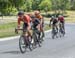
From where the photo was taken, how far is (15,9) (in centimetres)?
6356

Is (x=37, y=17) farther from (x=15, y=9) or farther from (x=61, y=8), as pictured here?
(x=61, y=8)

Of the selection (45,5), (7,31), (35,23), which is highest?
(35,23)

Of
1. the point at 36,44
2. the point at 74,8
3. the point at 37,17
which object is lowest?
the point at 74,8

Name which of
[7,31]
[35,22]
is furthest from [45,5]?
[35,22]

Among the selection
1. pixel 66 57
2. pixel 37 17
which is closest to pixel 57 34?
pixel 37 17

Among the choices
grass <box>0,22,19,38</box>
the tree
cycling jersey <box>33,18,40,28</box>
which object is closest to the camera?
cycling jersey <box>33,18,40,28</box>

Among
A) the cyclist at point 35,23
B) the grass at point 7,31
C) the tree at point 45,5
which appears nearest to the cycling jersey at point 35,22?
the cyclist at point 35,23

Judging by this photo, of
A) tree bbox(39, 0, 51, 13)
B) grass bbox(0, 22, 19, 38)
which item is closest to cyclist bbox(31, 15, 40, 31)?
grass bbox(0, 22, 19, 38)

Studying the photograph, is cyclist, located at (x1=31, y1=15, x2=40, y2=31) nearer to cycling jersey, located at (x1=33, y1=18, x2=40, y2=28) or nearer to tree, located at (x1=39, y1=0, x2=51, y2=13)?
cycling jersey, located at (x1=33, y1=18, x2=40, y2=28)

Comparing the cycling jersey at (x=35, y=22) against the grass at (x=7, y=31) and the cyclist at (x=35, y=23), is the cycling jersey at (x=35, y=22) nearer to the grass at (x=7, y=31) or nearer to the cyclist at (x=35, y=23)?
the cyclist at (x=35, y=23)

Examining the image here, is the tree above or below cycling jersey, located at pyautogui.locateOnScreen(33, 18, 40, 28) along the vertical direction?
below

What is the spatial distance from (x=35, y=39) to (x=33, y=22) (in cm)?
87

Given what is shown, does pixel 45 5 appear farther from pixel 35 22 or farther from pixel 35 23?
pixel 35 23

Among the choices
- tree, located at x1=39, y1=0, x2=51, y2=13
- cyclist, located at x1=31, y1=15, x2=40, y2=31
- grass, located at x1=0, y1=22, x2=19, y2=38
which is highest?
cyclist, located at x1=31, y1=15, x2=40, y2=31
